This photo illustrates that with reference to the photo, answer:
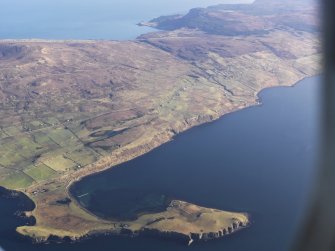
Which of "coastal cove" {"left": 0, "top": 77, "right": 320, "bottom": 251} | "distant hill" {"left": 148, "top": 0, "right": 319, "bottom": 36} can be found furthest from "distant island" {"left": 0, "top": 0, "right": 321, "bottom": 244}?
"coastal cove" {"left": 0, "top": 77, "right": 320, "bottom": 251}

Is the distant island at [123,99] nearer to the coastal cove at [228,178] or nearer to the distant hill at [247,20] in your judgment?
the distant hill at [247,20]

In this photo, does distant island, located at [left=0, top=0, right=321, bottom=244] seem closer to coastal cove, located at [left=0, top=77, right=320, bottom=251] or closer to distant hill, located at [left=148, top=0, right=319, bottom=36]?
distant hill, located at [left=148, top=0, right=319, bottom=36]

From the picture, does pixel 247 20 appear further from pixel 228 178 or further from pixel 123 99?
pixel 228 178

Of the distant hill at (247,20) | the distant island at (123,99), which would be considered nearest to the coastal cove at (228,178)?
the distant island at (123,99)

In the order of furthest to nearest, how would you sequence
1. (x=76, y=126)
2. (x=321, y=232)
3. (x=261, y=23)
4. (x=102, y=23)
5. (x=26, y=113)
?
(x=102, y=23), (x=261, y=23), (x=26, y=113), (x=76, y=126), (x=321, y=232)

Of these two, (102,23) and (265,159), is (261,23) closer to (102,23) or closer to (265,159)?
(102,23)

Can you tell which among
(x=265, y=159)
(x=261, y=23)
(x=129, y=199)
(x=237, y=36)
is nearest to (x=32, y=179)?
(x=129, y=199)
